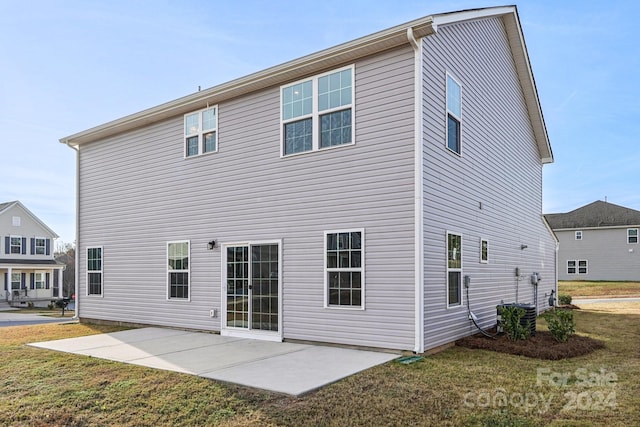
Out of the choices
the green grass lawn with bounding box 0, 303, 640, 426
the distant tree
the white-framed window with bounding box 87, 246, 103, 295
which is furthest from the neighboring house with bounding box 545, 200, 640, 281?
the distant tree

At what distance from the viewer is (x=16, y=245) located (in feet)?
107

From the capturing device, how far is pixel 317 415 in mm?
4625

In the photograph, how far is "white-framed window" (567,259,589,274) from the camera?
32.0m

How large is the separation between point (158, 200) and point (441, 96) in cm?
726

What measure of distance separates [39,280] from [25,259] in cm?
219

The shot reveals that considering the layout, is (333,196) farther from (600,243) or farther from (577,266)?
(577,266)

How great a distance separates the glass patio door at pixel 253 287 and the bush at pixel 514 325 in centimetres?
429

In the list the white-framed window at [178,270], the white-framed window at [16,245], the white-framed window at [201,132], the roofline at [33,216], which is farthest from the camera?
the white-framed window at [16,245]

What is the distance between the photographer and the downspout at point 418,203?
23.5 feet

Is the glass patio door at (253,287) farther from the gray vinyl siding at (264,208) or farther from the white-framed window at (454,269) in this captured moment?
the white-framed window at (454,269)

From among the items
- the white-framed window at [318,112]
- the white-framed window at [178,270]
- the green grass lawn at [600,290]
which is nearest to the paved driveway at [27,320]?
the white-framed window at [178,270]

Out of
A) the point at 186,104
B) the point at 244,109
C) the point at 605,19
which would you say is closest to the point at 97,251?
the point at 186,104

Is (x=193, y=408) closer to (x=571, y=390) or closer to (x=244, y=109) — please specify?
(x=571, y=390)

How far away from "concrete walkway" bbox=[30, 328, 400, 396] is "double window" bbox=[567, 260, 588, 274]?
99.0 ft
